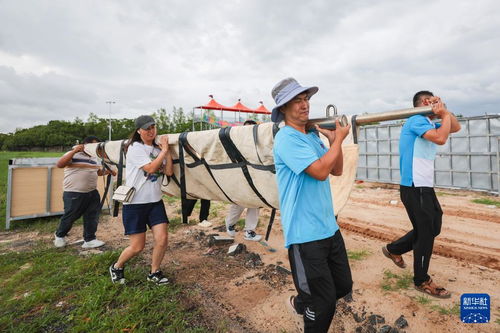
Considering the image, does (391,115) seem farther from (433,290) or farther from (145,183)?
(145,183)

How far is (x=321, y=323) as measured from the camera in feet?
5.40

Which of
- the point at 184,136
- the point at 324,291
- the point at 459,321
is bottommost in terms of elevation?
the point at 459,321

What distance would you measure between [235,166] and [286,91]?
99 centimetres

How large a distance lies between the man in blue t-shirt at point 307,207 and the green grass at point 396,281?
1.59 metres

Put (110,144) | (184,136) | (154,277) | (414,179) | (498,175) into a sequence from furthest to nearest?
1. (498,175)
2. (110,144)
3. (154,277)
4. (184,136)
5. (414,179)

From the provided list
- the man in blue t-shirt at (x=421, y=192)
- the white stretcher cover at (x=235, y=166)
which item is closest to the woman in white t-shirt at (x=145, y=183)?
the white stretcher cover at (x=235, y=166)

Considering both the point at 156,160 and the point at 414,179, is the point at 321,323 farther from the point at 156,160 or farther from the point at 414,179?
the point at 156,160

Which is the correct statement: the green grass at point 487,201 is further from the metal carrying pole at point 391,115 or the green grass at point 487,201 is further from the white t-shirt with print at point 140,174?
the white t-shirt with print at point 140,174

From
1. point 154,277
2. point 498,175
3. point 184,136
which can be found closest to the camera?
point 184,136

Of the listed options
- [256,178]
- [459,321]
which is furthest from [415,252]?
[256,178]

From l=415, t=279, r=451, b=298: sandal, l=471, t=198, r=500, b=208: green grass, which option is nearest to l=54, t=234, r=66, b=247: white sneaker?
l=415, t=279, r=451, b=298: sandal

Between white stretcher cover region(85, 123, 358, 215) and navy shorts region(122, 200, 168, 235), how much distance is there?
15.2 inches

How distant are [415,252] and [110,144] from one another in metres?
4.12

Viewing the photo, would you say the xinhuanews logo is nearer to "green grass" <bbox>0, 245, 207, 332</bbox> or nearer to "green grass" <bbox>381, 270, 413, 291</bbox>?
"green grass" <bbox>381, 270, 413, 291</bbox>
